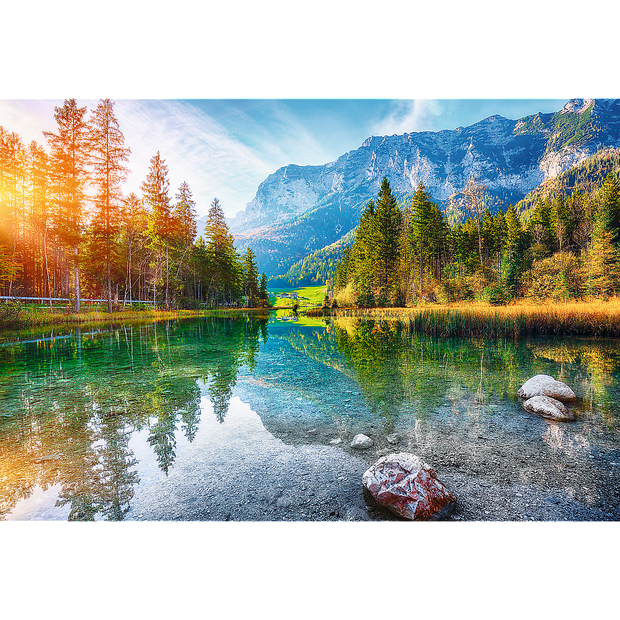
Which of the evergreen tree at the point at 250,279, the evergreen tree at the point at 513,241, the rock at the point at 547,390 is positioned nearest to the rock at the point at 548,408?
the rock at the point at 547,390

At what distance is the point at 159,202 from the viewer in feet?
84.7

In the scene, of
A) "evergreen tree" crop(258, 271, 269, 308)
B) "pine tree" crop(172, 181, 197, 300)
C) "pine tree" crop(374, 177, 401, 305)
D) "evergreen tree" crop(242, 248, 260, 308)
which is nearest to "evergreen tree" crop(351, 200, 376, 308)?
"pine tree" crop(374, 177, 401, 305)

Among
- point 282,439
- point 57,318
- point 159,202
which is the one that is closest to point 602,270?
point 282,439

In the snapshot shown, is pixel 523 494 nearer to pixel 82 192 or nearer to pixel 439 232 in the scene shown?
pixel 82 192

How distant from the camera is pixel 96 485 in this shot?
260cm

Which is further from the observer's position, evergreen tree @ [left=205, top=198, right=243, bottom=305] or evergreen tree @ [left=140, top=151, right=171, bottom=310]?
evergreen tree @ [left=205, top=198, right=243, bottom=305]

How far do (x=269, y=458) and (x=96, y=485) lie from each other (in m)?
1.66

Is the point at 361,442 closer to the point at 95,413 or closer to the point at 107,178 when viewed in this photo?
the point at 95,413

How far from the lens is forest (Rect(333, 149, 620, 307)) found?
26.8 meters

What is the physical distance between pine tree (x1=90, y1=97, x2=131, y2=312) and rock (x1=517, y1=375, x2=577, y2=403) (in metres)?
21.4

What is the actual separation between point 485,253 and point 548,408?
158 feet

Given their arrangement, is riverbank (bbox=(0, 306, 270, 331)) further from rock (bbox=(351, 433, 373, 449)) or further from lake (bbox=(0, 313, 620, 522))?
rock (bbox=(351, 433, 373, 449))
